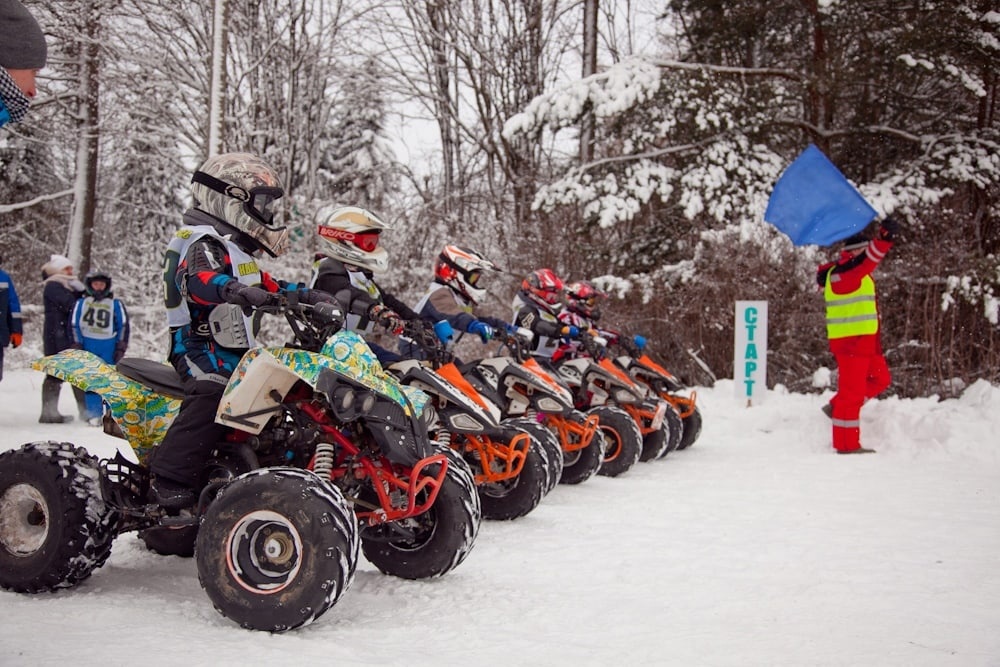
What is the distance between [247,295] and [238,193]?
0.88 m

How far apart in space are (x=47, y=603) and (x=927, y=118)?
16.8 m

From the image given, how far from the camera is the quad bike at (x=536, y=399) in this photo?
22.7 ft

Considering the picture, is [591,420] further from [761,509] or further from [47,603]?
[47,603]

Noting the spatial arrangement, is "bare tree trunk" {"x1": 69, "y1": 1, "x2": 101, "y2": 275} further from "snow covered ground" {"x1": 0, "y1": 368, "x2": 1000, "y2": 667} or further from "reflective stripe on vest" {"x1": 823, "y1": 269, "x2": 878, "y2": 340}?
"snow covered ground" {"x1": 0, "y1": 368, "x2": 1000, "y2": 667}

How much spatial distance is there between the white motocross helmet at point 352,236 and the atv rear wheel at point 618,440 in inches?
122

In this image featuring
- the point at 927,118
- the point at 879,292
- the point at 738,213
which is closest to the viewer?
the point at 879,292

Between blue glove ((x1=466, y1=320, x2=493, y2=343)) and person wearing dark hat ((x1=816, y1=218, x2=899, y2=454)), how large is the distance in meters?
4.56

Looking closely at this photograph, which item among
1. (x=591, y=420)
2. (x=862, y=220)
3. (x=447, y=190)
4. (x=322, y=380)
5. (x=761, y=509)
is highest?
(x=447, y=190)

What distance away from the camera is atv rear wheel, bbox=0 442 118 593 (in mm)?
3871

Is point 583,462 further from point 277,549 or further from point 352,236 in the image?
point 277,549

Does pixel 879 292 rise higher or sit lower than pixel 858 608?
higher

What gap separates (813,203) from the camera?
10.7 metres

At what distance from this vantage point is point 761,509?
6508 mm

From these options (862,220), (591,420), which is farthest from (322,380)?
(862,220)
